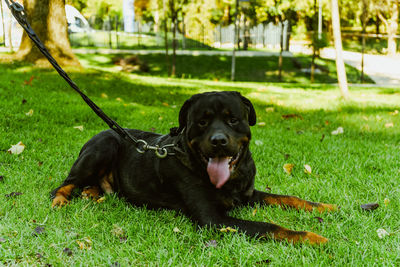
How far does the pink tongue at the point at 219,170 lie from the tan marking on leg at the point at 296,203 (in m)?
0.71

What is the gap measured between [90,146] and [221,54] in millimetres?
21076

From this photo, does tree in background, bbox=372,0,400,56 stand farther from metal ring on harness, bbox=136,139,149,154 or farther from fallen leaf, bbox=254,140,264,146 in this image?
metal ring on harness, bbox=136,139,149,154

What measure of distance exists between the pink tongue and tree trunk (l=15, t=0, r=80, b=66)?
9.27m

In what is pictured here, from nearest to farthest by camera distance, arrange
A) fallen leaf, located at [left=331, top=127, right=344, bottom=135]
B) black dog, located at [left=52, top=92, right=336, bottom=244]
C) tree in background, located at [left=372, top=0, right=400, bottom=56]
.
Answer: black dog, located at [left=52, top=92, right=336, bottom=244] < fallen leaf, located at [left=331, top=127, right=344, bottom=135] < tree in background, located at [left=372, top=0, right=400, bottom=56]

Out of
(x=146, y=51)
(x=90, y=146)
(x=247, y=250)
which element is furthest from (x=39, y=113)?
(x=146, y=51)

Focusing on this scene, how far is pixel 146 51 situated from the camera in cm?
2419

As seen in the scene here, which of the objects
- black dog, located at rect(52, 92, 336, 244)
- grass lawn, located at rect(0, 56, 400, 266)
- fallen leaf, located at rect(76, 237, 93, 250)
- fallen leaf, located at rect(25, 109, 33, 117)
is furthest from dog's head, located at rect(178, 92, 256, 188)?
fallen leaf, located at rect(25, 109, 33, 117)

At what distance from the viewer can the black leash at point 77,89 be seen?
112 inches

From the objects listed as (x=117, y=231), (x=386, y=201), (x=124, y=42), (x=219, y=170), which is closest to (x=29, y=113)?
(x=117, y=231)

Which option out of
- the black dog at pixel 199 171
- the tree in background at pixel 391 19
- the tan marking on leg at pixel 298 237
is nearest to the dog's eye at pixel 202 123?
the black dog at pixel 199 171

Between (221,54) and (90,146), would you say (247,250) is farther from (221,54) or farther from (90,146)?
(221,54)

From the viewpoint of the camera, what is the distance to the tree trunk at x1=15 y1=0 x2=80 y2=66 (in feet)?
35.6

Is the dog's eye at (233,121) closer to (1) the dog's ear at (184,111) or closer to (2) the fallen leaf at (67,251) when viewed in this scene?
(1) the dog's ear at (184,111)

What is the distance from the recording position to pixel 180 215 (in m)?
3.19
